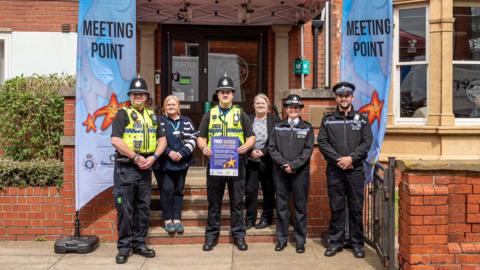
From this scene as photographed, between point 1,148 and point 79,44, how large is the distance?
241 cm

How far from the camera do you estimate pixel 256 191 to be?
6.54m

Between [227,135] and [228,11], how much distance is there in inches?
145

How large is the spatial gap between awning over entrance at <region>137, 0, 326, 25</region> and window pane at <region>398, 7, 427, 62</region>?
1.84m

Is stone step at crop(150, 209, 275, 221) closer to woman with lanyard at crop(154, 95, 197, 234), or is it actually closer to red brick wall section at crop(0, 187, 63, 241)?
woman with lanyard at crop(154, 95, 197, 234)

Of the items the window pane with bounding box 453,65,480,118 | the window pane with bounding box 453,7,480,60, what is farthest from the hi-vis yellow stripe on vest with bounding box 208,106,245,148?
the window pane with bounding box 453,7,480,60

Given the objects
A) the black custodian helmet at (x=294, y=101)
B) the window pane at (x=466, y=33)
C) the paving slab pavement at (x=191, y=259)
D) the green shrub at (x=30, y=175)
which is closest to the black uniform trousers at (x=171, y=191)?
the paving slab pavement at (x=191, y=259)

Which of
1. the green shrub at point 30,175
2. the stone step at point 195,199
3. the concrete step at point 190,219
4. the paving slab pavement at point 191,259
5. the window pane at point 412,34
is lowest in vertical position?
the paving slab pavement at point 191,259

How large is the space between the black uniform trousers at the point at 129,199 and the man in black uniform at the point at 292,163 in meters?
1.49

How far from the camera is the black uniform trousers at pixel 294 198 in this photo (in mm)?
5996

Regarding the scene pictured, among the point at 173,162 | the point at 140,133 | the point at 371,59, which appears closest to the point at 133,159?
the point at 140,133

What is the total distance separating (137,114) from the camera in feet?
18.4

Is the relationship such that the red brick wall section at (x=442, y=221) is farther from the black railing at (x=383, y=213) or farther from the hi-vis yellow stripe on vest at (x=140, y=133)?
the hi-vis yellow stripe on vest at (x=140, y=133)

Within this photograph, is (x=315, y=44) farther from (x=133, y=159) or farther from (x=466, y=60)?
(x=133, y=159)

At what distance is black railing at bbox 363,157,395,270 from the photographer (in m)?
5.12
